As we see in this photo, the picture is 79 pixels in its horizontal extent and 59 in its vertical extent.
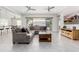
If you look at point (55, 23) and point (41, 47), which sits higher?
point (55, 23)

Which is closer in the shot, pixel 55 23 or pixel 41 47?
pixel 41 47

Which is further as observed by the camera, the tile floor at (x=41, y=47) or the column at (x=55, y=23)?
the column at (x=55, y=23)

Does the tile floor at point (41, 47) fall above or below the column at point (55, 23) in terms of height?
below

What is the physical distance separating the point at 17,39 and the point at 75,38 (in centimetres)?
436

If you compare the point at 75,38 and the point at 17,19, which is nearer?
the point at 75,38

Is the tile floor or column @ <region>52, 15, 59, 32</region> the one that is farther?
column @ <region>52, 15, 59, 32</region>

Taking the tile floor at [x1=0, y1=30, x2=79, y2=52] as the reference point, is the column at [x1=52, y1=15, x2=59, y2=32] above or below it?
above
